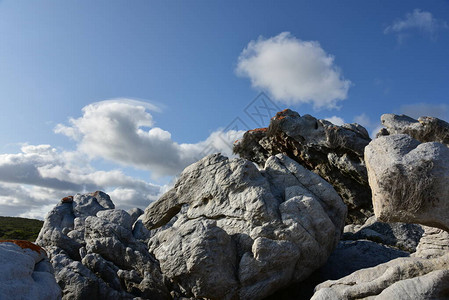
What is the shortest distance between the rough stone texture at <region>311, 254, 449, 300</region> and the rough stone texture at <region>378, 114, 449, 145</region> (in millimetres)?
19105

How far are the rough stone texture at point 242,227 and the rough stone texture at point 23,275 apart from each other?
19.0ft

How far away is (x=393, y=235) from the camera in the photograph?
25062 millimetres

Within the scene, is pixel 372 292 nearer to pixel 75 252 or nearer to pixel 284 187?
pixel 284 187

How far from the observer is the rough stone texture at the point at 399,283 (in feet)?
29.2

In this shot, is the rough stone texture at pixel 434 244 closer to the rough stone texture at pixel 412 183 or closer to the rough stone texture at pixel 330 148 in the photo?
the rough stone texture at pixel 412 183

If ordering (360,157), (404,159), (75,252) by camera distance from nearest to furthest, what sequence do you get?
(404,159) → (75,252) → (360,157)

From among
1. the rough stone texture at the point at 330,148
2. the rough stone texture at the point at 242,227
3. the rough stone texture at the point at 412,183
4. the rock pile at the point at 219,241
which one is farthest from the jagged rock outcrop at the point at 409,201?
the rough stone texture at the point at 330,148

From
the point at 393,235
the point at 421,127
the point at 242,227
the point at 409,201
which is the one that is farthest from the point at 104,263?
the point at 421,127

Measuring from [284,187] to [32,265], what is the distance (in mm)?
14083

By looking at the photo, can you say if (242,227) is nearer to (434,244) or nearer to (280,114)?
(434,244)

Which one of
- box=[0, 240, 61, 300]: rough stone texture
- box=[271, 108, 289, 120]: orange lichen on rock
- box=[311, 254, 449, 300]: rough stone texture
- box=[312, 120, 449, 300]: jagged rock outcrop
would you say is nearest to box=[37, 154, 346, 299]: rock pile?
box=[0, 240, 61, 300]: rough stone texture

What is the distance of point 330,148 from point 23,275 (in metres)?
28.5

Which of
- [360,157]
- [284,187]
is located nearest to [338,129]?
[360,157]

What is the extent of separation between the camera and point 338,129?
3262cm
